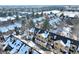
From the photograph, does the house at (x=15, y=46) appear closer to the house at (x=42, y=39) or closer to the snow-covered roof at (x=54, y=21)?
the house at (x=42, y=39)

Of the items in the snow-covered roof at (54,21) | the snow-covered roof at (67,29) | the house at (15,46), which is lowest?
the house at (15,46)

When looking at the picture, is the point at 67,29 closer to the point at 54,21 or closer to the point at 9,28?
the point at 54,21

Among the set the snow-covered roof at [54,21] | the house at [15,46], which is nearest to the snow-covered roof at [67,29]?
the snow-covered roof at [54,21]

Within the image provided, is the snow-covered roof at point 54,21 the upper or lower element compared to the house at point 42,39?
upper

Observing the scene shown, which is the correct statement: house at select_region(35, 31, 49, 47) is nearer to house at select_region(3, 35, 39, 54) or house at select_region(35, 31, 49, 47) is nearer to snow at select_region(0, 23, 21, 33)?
house at select_region(3, 35, 39, 54)

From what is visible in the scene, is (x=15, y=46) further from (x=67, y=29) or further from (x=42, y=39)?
(x=67, y=29)

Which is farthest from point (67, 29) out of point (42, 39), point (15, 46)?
point (15, 46)

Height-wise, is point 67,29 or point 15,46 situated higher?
point 67,29

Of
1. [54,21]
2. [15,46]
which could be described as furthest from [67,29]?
[15,46]

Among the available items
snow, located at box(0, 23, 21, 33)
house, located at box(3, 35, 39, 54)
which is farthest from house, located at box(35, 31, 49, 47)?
snow, located at box(0, 23, 21, 33)

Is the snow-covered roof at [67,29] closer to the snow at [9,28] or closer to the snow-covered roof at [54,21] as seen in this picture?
the snow-covered roof at [54,21]

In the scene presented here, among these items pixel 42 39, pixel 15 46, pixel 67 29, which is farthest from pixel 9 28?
pixel 67 29

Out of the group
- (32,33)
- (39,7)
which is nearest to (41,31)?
(32,33)
